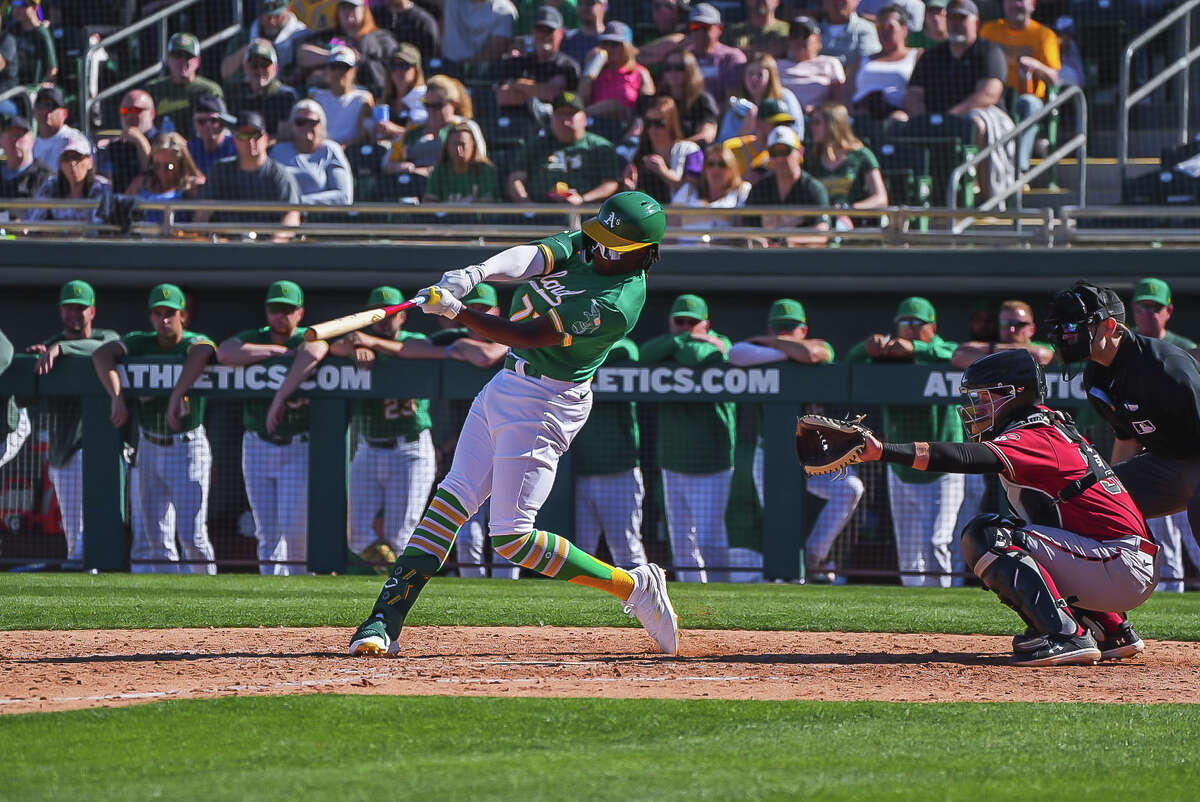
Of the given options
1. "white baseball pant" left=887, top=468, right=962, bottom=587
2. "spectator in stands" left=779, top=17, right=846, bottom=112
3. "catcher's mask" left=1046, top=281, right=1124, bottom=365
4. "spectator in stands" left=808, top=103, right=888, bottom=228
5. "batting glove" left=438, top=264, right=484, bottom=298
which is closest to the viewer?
"batting glove" left=438, top=264, right=484, bottom=298

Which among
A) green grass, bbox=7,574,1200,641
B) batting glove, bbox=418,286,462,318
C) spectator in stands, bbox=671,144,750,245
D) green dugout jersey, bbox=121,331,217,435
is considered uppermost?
spectator in stands, bbox=671,144,750,245

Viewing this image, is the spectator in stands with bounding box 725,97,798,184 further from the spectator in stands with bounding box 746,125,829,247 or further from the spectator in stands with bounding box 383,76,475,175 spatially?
the spectator in stands with bounding box 383,76,475,175

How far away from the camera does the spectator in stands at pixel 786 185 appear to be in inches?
451

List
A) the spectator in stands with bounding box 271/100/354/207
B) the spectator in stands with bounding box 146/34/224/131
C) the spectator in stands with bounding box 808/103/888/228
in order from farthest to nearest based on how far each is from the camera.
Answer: the spectator in stands with bounding box 146/34/224/131 → the spectator in stands with bounding box 271/100/354/207 → the spectator in stands with bounding box 808/103/888/228

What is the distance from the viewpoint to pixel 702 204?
11859 mm

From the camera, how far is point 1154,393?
21.3ft

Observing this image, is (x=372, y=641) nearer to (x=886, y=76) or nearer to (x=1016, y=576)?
(x=1016, y=576)

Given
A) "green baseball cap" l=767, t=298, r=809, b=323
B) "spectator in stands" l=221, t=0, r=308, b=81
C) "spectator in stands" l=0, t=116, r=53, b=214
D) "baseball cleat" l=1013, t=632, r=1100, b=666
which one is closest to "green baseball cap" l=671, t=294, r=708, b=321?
"green baseball cap" l=767, t=298, r=809, b=323

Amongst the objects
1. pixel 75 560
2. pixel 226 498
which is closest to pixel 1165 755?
pixel 226 498

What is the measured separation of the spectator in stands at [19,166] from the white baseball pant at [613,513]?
5.88 meters

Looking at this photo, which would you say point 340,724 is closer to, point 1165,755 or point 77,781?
point 77,781

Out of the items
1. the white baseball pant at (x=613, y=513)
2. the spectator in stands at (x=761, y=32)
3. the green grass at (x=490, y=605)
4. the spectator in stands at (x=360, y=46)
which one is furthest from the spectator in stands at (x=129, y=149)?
the white baseball pant at (x=613, y=513)

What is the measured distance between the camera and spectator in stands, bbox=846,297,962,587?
967 cm

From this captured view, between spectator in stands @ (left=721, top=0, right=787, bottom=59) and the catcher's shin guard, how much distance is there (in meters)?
8.04
